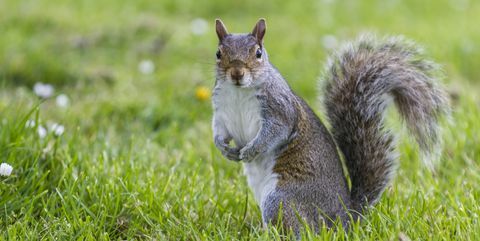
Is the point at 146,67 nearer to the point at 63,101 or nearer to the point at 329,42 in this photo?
the point at 63,101

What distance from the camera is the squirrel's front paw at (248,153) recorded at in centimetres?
261

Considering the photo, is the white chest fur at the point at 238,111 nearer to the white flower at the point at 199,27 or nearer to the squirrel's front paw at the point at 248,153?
the squirrel's front paw at the point at 248,153

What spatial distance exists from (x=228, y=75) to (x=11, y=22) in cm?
342

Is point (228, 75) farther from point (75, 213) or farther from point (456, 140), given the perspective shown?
point (456, 140)

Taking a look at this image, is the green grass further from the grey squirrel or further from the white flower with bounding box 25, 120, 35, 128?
the grey squirrel

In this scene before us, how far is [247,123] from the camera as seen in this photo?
2686 millimetres

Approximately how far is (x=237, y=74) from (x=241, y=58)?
0.08 metres

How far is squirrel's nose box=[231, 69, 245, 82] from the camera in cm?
250

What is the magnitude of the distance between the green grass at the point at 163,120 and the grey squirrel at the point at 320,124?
0.12 meters

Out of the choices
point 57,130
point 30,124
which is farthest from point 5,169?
point 57,130

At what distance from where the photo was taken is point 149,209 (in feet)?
8.76

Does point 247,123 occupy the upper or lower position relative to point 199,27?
upper

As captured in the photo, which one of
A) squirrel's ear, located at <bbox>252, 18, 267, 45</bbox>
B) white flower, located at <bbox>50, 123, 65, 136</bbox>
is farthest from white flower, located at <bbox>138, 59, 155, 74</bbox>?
squirrel's ear, located at <bbox>252, 18, 267, 45</bbox>

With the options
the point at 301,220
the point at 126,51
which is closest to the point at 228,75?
the point at 301,220
